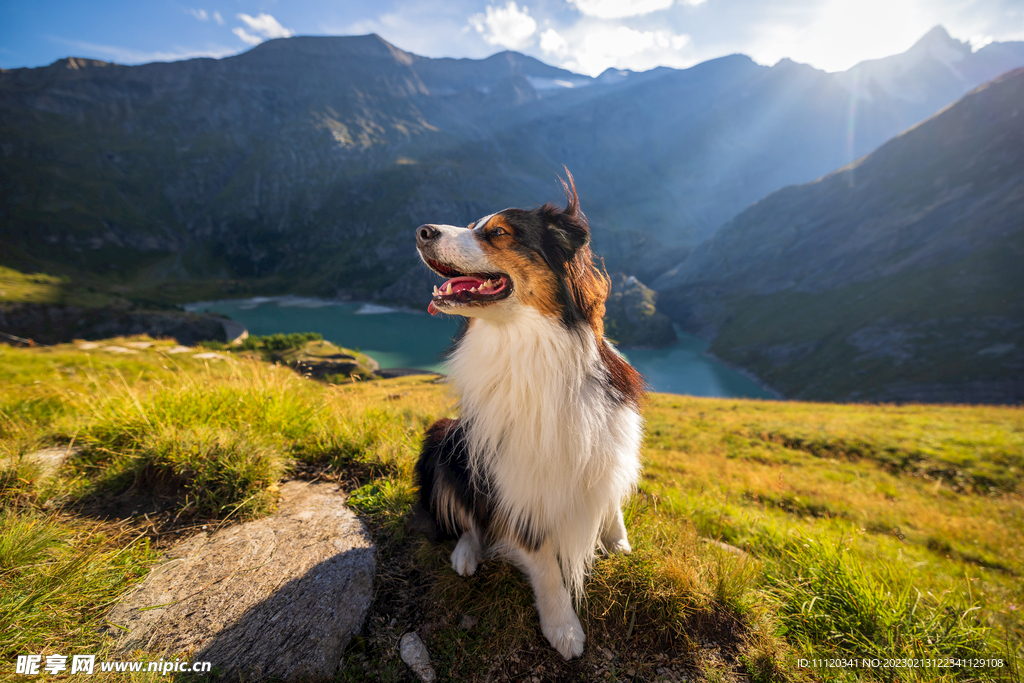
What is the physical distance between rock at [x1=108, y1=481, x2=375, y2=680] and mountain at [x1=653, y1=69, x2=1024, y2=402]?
6780 centimetres

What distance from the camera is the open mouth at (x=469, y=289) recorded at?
2.37m

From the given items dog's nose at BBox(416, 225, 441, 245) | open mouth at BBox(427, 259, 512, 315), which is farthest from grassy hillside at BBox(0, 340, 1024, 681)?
dog's nose at BBox(416, 225, 441, 245)

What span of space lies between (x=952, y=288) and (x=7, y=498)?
9405cm

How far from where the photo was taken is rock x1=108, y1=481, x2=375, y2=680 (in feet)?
6.95

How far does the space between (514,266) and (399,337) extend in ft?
265

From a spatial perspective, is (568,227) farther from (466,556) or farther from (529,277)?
(466,556)

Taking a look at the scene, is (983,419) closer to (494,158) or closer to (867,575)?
(867,575)

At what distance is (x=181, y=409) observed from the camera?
383cm

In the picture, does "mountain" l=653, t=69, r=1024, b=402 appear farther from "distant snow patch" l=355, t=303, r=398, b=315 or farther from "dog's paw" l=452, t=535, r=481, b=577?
"distant snow patch" l=355, t=303, r=398, b=315

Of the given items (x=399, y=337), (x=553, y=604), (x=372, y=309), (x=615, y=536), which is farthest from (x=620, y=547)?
(x=372, y=309)

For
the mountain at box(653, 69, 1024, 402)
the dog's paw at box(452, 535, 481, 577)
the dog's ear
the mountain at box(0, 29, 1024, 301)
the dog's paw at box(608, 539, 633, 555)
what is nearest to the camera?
the dog's ear

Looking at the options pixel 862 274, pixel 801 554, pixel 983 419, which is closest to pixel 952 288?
pixel 862 274

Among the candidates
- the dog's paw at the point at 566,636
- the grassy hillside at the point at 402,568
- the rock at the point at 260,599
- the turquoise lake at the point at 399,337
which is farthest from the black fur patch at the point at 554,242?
the turquoise lake at the point at 399,337

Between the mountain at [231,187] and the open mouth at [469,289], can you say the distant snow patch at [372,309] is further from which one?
the open mouth at [469,289]
